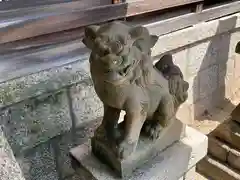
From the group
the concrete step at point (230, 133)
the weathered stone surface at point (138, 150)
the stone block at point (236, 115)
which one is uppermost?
the weathered stone surface at point (138, 150)

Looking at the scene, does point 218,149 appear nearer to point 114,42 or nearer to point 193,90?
point 193,90

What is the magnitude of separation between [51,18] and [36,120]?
40 cm

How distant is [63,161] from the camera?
1.32 meters

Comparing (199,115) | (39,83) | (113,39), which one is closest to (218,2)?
(199,115)

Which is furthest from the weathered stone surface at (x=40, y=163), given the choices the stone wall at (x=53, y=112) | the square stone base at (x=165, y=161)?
the square stone base at (x=165, y=161)

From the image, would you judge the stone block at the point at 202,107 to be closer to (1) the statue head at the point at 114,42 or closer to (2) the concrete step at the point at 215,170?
(2) the concrete step at the point at 215,170

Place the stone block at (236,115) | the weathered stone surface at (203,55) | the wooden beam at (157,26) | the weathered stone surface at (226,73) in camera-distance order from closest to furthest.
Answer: the wooden beam at (157,26) → the stone block at (236,115) → the weathered stone surface at (203,55) → the weathered stone surface at (226,73)

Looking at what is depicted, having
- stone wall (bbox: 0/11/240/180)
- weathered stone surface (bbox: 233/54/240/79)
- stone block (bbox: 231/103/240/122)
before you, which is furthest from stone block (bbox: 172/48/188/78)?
→ weathered stone surface (bbox: 233/54/240/79)

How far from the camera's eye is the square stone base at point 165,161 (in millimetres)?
878

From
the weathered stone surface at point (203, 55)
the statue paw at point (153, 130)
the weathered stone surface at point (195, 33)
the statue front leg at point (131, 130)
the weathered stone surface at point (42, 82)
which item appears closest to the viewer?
the statue front leg at point (131, 130)

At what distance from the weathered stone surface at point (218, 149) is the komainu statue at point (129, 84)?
2.93 feet

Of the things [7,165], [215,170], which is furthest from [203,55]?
[7,165]

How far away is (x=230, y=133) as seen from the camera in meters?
1.68

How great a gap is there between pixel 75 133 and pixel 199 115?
1.17 meters
